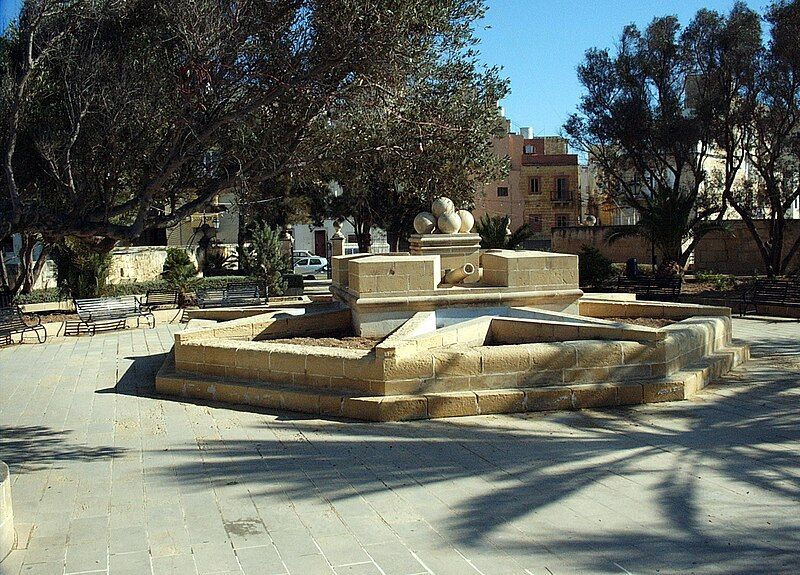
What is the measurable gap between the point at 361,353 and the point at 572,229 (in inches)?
972

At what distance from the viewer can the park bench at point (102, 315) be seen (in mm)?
15891

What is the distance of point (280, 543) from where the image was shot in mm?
5227

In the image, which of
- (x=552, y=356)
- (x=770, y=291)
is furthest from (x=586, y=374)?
(x=770, y=291)

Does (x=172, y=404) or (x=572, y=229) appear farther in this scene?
(x=572, y=229)

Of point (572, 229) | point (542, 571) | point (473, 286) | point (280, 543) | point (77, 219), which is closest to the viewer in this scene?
point (542, 571)

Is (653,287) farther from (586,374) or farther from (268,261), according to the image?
(586,374)

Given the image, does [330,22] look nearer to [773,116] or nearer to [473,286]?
[473,286]

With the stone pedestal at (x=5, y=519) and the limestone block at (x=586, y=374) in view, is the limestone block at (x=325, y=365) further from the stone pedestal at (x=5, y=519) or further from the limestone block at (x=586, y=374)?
the stone pedestal at (x=5, y=519)

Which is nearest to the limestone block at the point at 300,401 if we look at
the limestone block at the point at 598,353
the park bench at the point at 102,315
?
the limestone block at the point at 598,353

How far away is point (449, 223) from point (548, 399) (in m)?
5.28

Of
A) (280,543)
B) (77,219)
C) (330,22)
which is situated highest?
(330,22)

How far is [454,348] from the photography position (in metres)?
9.56

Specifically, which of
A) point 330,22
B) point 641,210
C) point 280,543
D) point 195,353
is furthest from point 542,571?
point 641,210

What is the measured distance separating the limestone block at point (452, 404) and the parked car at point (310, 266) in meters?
28.6
